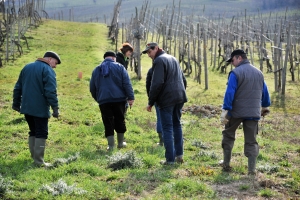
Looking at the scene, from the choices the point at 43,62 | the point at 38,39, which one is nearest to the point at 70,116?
the point at 43,62

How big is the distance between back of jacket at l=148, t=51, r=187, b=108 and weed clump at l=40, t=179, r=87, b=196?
6.74ft

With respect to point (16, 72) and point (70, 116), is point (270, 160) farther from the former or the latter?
point (16, 72)

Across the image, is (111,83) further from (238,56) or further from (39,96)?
(238,56)

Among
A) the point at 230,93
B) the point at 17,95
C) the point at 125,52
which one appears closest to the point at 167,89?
the point at 230,93

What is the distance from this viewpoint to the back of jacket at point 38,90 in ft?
21.6

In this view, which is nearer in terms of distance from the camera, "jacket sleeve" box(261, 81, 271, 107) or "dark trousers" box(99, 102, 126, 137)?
"jacket sleeve" box(261, 81, 271, 107)

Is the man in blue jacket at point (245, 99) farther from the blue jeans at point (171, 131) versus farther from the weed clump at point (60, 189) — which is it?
the weed clump at point (60, 189)

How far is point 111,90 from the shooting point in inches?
298

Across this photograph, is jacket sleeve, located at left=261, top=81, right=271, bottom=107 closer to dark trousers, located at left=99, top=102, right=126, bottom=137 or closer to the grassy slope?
the grassy slope

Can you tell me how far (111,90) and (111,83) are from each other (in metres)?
0.15

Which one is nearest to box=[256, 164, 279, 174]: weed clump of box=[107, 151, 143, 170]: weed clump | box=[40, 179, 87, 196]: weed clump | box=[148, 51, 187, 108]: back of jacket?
box=[148, 51, 187, 108]: back of jacket

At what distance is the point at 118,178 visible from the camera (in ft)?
19.7

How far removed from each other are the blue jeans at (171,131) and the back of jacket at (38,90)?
76.1 inches

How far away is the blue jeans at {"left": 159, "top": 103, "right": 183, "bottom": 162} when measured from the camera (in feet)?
21.5
